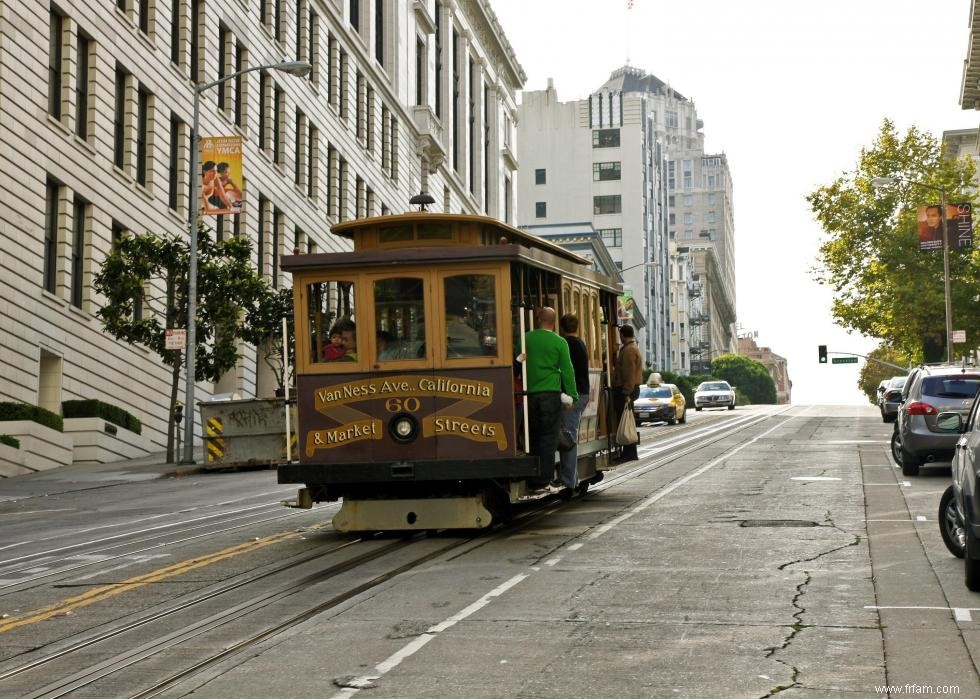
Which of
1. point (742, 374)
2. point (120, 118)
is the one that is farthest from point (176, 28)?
point (742, 374)

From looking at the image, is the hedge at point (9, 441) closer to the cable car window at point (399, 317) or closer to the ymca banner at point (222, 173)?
the ymca banner at point (222, 173)

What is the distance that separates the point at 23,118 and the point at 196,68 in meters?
11.3

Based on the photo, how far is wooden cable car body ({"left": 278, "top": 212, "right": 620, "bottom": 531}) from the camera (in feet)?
40.4

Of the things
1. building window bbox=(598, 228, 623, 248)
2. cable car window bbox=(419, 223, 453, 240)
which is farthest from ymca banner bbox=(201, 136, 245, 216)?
building window bbox=(598, 228, 623, 248)

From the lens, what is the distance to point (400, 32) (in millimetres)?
63812

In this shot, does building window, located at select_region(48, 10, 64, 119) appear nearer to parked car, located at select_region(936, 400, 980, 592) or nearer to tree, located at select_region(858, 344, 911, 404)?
parked car, located at select_region(936, 400, 980, 592)

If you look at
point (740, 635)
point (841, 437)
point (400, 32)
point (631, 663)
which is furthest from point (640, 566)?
point (400, 32)

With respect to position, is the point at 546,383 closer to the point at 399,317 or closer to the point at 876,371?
the point at 399,317

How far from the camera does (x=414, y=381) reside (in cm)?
1238

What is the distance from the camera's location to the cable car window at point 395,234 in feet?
42.7

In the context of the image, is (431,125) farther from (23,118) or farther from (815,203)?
(23,118)

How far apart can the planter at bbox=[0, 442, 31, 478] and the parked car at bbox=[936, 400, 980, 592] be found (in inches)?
847

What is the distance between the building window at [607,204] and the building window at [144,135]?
91360 millimetres

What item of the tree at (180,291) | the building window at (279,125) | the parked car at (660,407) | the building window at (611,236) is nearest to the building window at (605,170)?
the building window at (611,236)
